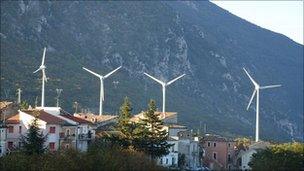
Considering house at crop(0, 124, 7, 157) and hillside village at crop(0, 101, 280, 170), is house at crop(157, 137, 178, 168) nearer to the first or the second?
hillside village at crop(0, 101, 280, 170)

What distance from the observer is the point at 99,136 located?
10956 centimetres

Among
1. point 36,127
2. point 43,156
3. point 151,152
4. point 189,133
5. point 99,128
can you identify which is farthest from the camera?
point 189,133

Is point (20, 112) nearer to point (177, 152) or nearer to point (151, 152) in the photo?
point (151, 152)

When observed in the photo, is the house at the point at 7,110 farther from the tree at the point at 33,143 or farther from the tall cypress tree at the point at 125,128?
the tree at the point at 33,143

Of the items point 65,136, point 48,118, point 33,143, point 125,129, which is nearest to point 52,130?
point 48,118

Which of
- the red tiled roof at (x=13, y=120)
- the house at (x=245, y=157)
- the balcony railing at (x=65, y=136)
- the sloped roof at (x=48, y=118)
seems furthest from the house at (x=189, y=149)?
the red tiled roof at (x=13, y=120)

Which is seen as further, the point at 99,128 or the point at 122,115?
the point at 99,128

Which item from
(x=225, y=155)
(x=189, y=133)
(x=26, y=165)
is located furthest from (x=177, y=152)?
(x=26, y=165)

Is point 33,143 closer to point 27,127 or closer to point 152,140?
point 27,127

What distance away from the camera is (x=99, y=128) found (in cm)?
12162

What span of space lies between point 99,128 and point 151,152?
23.4 metres

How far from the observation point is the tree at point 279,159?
11819 centimetres

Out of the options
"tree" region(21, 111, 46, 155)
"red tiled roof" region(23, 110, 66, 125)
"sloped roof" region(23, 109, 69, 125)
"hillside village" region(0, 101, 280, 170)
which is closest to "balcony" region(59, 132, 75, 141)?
"hillside village" region(0, 101, 280, 170)

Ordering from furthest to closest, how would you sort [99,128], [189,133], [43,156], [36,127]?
[189,133] < [99,128] < [36,127] < [43,156]
